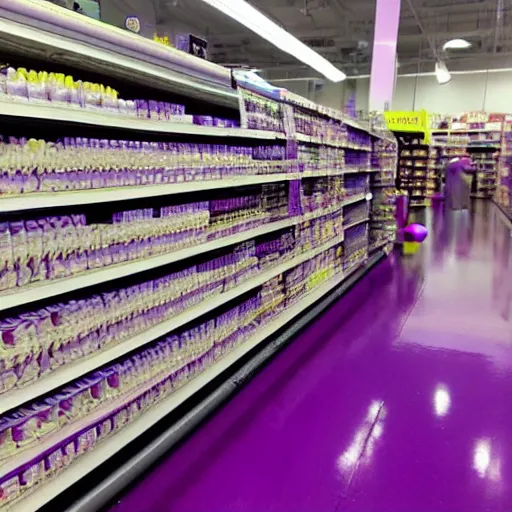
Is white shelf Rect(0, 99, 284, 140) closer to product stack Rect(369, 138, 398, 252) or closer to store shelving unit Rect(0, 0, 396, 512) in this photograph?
store shelving unit Rect(0, 0, 396, 512)

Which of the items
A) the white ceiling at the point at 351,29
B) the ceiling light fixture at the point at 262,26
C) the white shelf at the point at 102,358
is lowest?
the white shelf at the point at 102,358

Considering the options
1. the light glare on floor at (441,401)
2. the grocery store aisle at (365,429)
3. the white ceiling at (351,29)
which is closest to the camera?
the grocery store aisle at (365,429)

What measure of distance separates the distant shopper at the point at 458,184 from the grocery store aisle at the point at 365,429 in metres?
10.8

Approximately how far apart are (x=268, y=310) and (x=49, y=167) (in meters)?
2.00

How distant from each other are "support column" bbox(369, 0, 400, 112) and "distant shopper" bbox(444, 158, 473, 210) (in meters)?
7.05

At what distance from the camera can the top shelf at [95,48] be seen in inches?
58.6

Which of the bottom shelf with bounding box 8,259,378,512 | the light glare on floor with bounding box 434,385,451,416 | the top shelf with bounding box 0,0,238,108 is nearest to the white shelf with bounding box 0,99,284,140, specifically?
the top shelf with bounding box 0,0,238,108

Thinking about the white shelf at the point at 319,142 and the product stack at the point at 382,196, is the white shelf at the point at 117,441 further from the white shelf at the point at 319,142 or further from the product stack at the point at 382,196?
the product stack at the point at 382,196

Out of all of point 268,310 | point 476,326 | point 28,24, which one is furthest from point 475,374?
point 28,24

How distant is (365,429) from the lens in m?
2.53

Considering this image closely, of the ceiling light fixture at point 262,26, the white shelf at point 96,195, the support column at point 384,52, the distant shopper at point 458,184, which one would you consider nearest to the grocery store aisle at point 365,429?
the white shelf at point 96,195

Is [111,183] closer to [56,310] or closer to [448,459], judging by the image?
[56,310]

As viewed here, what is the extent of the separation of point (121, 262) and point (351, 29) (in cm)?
1424

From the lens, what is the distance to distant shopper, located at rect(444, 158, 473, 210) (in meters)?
14.2
